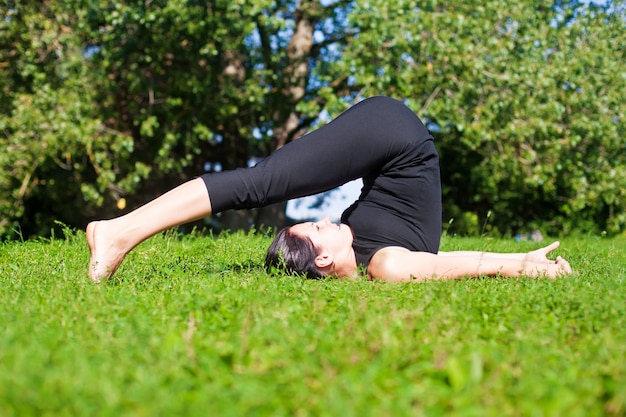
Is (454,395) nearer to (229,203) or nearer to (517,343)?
(517,343)

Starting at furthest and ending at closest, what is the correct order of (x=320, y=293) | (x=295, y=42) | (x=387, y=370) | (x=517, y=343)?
(x=295, y=42), (x=320, y=293), (x=517, y=343), (x=387, y=370)

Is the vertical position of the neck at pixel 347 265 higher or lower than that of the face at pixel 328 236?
lower

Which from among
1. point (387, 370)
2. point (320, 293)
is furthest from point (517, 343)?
point (320, 293)

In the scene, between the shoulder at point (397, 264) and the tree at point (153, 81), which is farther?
the tree at point (153, 81)

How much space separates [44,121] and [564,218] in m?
10.5

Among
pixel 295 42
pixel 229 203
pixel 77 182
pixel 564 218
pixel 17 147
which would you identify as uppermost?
pixel 295 42

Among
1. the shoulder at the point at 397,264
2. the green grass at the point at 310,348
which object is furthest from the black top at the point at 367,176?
the green grass at the point at 310,348

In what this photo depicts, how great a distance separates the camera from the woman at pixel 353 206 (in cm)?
371

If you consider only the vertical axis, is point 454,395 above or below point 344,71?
below

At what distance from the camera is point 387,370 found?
1.87 metres

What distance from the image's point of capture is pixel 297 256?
4.16 metres

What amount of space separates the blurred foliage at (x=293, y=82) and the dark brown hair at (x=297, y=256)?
252 inches

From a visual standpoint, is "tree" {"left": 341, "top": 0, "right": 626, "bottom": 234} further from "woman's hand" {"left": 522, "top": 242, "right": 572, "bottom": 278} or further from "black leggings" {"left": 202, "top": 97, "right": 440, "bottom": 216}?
"black leggings" {"left": 202, "top": 97, "right": 440, "bottom": 216}

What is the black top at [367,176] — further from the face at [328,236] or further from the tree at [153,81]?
the tree at [153,81]
